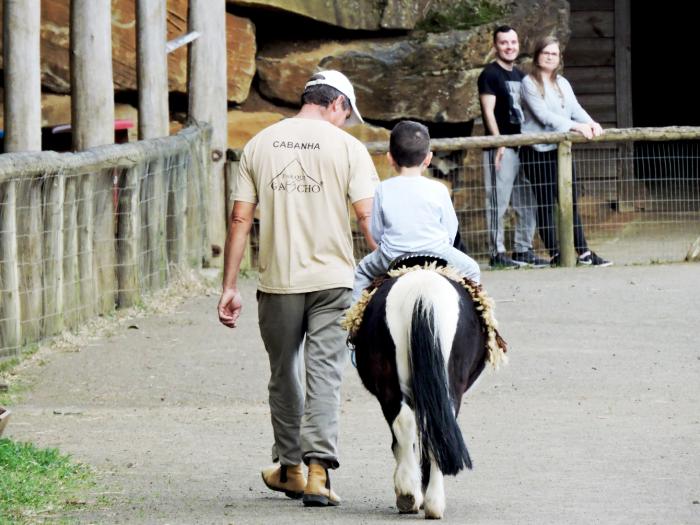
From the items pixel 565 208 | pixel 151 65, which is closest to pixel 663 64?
pixel 565 208

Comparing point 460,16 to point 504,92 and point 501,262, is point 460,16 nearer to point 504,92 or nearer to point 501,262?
point 504,92

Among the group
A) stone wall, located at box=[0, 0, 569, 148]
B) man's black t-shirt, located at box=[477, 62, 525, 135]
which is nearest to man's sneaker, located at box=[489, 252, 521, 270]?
man's black t-shirt, located at box=[477, 62, 525, 135]

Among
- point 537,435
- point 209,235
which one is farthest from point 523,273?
point 537,435

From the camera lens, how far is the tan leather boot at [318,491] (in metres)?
5.93

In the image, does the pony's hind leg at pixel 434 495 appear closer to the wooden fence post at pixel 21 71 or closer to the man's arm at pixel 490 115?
the wooden fence post at pixel 21 71

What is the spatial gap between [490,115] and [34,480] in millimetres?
7682

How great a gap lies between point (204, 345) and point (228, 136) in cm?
497

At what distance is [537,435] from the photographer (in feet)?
24.1

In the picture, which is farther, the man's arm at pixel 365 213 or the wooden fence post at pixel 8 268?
the wooden fence post at pixel 8 268

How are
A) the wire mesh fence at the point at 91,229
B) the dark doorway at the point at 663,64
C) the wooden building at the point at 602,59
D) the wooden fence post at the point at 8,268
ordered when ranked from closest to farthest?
the wooden fence post at the point at 8,268
the wire mesh fence at the point at 91,229
the wooden building at the point at 602,59
the dark doorway at the point at 663,64

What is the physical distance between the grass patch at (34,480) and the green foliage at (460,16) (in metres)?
9.24

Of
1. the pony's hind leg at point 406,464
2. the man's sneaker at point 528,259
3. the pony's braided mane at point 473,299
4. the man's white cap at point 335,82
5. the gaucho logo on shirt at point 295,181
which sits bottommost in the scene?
the pony's hind leg at point 406,464

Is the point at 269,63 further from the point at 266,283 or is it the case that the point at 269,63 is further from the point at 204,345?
the point at 266,283

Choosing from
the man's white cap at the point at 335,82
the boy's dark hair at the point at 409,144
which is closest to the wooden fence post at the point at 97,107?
the man's white cap at the point at 335,82
